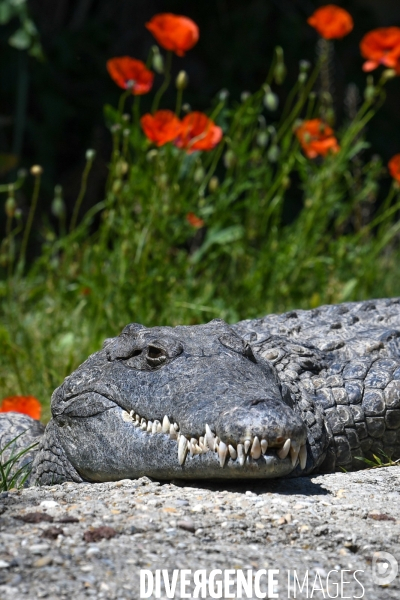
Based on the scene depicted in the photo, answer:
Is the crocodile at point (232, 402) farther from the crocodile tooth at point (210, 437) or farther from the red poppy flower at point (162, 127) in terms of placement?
the red poppy flower at point (162, 127)

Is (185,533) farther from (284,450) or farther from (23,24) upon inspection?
(23,24)

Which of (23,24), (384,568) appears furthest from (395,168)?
(384,568)

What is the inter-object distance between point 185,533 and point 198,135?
121 inches

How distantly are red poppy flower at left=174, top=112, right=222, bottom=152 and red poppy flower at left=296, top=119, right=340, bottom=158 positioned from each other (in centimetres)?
66

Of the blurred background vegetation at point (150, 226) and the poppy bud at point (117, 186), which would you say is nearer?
the poppy bud at point (117, 186)

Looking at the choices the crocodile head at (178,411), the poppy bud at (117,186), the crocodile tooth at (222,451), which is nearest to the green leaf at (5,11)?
the poppy bud at (117,186)

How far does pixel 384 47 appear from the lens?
5316 mm

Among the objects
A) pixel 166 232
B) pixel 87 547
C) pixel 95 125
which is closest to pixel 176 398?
pixel 87 547

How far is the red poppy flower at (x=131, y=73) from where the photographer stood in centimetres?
498

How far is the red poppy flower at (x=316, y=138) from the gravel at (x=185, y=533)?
2768 mm

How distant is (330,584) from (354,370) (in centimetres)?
167

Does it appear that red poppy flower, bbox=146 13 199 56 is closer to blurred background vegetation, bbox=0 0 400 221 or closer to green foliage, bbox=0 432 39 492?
green foliage, bbox=0 432 39 492

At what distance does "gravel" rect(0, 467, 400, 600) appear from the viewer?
230 cm

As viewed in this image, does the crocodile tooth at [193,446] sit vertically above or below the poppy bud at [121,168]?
below
